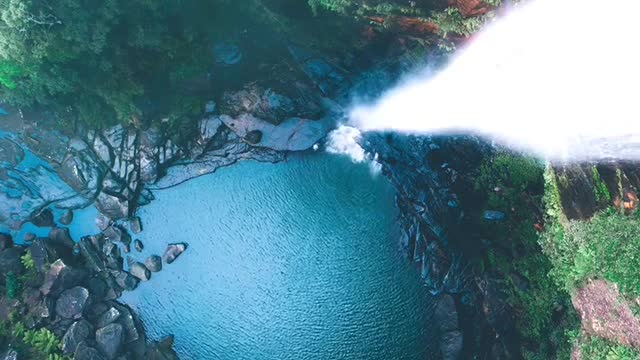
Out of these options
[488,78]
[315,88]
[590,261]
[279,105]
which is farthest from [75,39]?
[590,261]

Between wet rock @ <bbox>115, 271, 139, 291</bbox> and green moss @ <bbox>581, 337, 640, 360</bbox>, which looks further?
wet rock @ <bbox>115, 271, 139, 291</bbox>

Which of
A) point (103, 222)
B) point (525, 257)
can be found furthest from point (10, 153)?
point (525, 257)

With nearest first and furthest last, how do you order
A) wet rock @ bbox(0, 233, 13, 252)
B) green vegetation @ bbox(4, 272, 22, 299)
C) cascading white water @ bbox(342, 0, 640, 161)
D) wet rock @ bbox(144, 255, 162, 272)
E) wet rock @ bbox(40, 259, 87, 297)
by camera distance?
cascading white water @ bbox(342, 0, 640, 161) → green vegetation @ bbox(4, 272, 22, 299) → wet rock @ bbox(40, 259, 87, 297) → wet rock @ bbox(0, 233, 13, 252) → wet rock @ bbox(144, 255, 162, 272)

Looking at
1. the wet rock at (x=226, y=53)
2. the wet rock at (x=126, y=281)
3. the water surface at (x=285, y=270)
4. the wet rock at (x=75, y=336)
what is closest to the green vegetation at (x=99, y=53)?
the wet rock at (x=226, y=53)

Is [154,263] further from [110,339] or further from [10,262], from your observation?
[10,262]

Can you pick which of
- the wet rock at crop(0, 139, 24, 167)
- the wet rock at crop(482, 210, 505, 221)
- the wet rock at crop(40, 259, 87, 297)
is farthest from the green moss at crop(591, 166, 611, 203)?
the wet rock at crop(0, 139, 24, 167)

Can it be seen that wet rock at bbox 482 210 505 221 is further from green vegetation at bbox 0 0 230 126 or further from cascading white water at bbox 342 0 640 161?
green vegetation at bbox 0 0 230 126

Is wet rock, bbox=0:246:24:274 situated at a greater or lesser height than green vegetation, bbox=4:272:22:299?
greater
